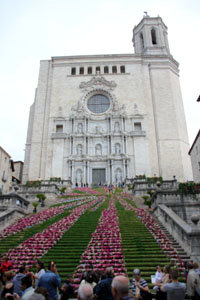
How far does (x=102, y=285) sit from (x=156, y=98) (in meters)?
42.2

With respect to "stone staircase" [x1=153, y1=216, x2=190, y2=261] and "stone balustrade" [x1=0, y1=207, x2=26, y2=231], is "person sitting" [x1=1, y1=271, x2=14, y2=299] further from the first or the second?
"stone balustrade" [x1=0, y1=207, x2=26, y2=231]

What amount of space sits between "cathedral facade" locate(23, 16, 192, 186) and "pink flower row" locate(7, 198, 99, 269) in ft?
84.0

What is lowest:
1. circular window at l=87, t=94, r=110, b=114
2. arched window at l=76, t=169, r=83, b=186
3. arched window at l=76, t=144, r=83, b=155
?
arched window at l=76, t=169, r=83, b=186

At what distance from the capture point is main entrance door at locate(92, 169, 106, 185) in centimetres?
3884

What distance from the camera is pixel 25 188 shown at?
2570 centimetres

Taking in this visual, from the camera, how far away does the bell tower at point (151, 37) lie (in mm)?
48625

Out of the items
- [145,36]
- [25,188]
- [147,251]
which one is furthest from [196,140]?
[145,36]

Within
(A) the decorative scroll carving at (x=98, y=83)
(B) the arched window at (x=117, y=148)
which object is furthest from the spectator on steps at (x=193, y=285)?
(A) the decorative scroll carving at (x=98, y=83)

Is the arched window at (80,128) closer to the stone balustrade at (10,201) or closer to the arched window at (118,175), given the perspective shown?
the arched window at (118,175)

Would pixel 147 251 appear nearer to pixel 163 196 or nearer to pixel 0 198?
pixel 163 196

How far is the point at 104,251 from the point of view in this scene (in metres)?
9.16

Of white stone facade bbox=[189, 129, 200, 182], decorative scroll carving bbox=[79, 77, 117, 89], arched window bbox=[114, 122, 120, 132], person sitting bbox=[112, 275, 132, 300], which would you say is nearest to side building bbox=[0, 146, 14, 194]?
arched window bbox=[114, 122, 120, 132]

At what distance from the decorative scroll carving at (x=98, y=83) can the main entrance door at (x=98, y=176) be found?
54.0 ft

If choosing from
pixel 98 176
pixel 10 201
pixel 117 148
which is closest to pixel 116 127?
pixel 117 148
